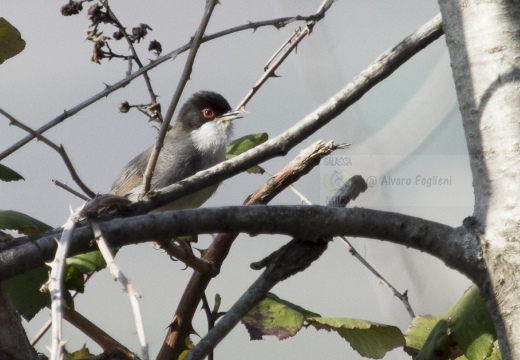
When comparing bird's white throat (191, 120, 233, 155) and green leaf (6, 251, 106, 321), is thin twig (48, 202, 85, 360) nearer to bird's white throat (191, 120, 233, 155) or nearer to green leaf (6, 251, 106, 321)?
green leaf (6, 251, 106, 321)

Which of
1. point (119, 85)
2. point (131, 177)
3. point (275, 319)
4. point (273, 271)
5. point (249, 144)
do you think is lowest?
point (275, 319)

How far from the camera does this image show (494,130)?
5.43 ft

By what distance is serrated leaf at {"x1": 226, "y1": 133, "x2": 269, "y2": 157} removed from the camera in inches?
105

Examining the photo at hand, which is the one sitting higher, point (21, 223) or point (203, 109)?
point (203, 109)

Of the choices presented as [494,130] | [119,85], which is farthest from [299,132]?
[119,85]

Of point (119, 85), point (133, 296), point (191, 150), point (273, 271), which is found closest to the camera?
point (133, 296)

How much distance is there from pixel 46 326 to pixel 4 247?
920 mm

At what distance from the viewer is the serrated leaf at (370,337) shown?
1.88 metres

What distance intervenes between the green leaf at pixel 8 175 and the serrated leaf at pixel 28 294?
0.85 feet

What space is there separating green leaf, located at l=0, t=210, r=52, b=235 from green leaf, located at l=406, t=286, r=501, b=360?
1.06 m

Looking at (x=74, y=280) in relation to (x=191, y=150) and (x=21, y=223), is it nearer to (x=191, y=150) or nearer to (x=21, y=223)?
(x=21, y=223)

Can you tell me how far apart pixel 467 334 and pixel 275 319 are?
511 mm

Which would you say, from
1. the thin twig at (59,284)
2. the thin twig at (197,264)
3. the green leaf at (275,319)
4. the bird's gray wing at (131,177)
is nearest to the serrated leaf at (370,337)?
the green leaf at (275,319)

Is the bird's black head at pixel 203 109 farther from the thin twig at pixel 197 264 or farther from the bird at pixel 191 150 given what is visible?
the thin twig at pixel 197 264
